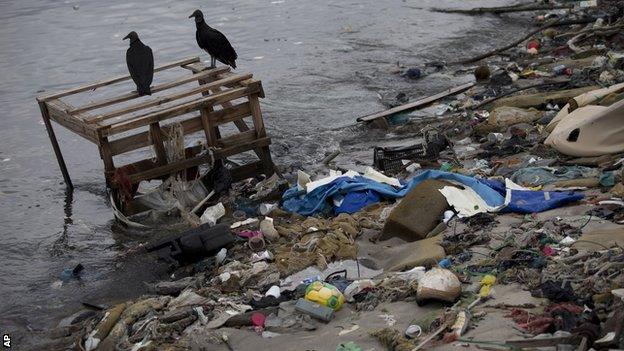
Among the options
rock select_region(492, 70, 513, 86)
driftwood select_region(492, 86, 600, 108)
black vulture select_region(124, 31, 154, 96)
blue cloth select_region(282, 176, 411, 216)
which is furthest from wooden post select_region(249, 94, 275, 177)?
rock select_region(492, 70, 513, 86)

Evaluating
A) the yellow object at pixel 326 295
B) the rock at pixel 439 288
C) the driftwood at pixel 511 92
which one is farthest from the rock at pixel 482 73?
the rock at pixel 439 288

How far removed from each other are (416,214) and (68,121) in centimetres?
391

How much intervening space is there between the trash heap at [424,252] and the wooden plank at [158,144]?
2.34 feet

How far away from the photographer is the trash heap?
5.40 metres

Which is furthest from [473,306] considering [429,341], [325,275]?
[325,275]

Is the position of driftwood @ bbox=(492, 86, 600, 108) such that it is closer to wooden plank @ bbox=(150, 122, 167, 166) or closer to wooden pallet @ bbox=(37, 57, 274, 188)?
wooden pallet @ bbox=(37, 57, 274, 188)

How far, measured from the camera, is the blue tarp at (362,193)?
25.6 feet

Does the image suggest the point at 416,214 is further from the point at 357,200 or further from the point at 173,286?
the point at 173,286

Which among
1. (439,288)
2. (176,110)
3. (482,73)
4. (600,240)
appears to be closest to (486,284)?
Answer: (439,288)

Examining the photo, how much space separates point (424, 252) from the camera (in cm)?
683

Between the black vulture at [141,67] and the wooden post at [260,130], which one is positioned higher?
the black vulture at [141,67]

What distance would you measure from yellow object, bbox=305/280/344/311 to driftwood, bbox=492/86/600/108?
532 centimetres

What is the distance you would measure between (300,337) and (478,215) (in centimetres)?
228

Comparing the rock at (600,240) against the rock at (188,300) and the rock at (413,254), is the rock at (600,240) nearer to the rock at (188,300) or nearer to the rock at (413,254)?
the rock at (413,254)
